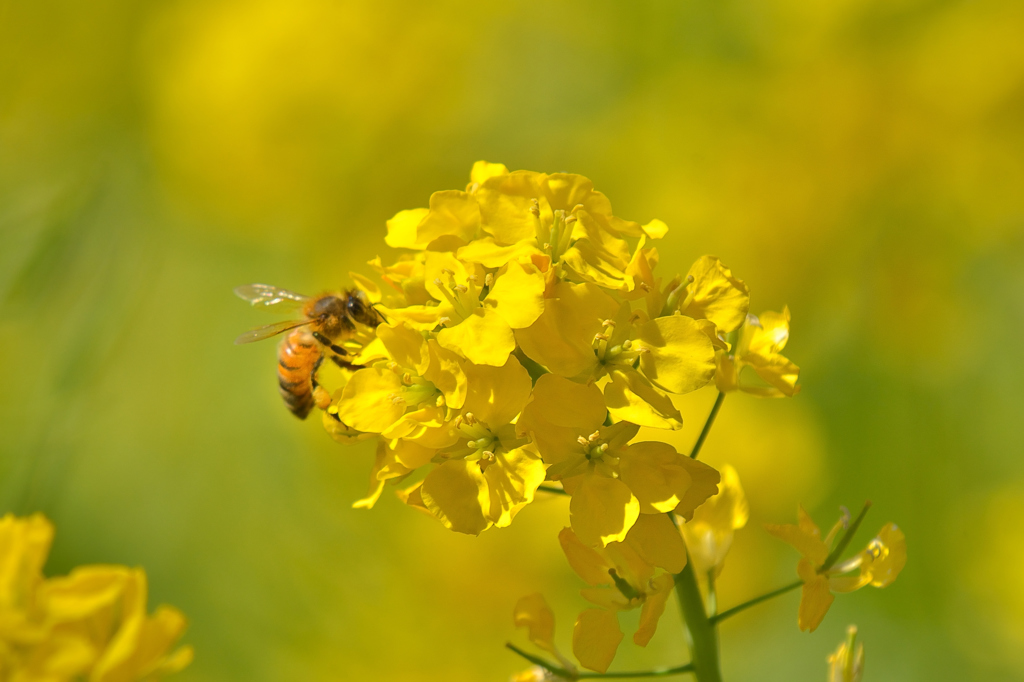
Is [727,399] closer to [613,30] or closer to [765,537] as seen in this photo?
[765,537]

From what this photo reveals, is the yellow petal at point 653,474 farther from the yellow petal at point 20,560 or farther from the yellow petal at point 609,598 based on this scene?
the yellow petal at point 20,560

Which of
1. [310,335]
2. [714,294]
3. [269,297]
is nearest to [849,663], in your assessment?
[714,294]

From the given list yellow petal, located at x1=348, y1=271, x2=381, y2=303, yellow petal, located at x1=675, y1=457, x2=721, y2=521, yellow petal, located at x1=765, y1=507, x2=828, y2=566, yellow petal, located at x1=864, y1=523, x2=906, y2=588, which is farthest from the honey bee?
yellow petal, located at x1=864, y1=523, x2=906, y2=588

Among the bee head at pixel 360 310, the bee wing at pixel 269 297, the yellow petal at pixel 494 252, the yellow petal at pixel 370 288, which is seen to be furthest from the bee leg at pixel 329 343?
the yellow petal at pixel 494 252

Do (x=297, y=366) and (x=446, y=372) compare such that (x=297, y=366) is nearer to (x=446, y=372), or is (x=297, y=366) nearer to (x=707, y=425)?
(x=446, y=372)

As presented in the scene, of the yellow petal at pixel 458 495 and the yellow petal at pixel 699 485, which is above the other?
the yellow petal at pixel 699 485
